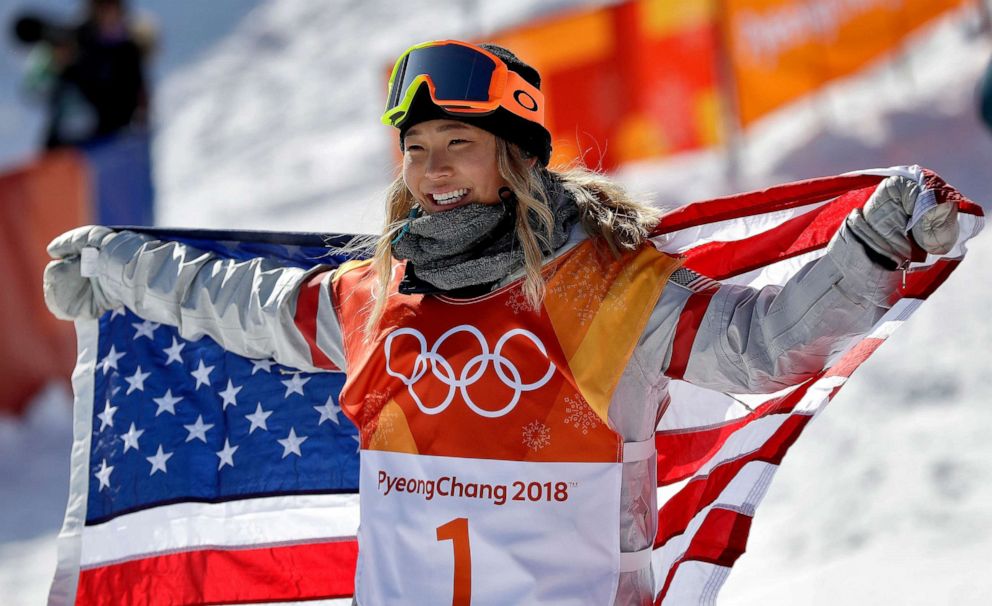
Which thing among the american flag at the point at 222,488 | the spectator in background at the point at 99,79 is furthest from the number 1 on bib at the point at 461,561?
the spectator in background at the point at 99,79

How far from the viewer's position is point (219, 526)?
338cm

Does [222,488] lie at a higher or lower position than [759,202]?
lower

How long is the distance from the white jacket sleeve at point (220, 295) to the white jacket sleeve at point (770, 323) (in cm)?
93

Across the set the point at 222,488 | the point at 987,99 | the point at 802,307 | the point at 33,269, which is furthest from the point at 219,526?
the point at 33,269

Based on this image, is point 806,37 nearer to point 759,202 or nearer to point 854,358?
point 759,202

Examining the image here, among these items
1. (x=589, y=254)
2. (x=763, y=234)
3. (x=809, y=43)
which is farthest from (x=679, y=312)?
(x=809, y=43)

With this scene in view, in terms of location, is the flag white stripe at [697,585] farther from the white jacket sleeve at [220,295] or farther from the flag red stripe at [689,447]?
the white jacket sleeve at [220,295]

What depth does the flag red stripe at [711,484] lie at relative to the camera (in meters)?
2.62

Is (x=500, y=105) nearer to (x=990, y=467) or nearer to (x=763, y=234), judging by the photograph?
(x=763, y=234)

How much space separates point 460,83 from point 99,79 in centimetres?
747

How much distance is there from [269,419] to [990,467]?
295 centimetres

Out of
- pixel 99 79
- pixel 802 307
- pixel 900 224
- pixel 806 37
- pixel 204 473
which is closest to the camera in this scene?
pixel 900 224

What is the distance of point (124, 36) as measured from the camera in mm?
9242

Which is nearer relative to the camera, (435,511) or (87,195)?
(435,511)
